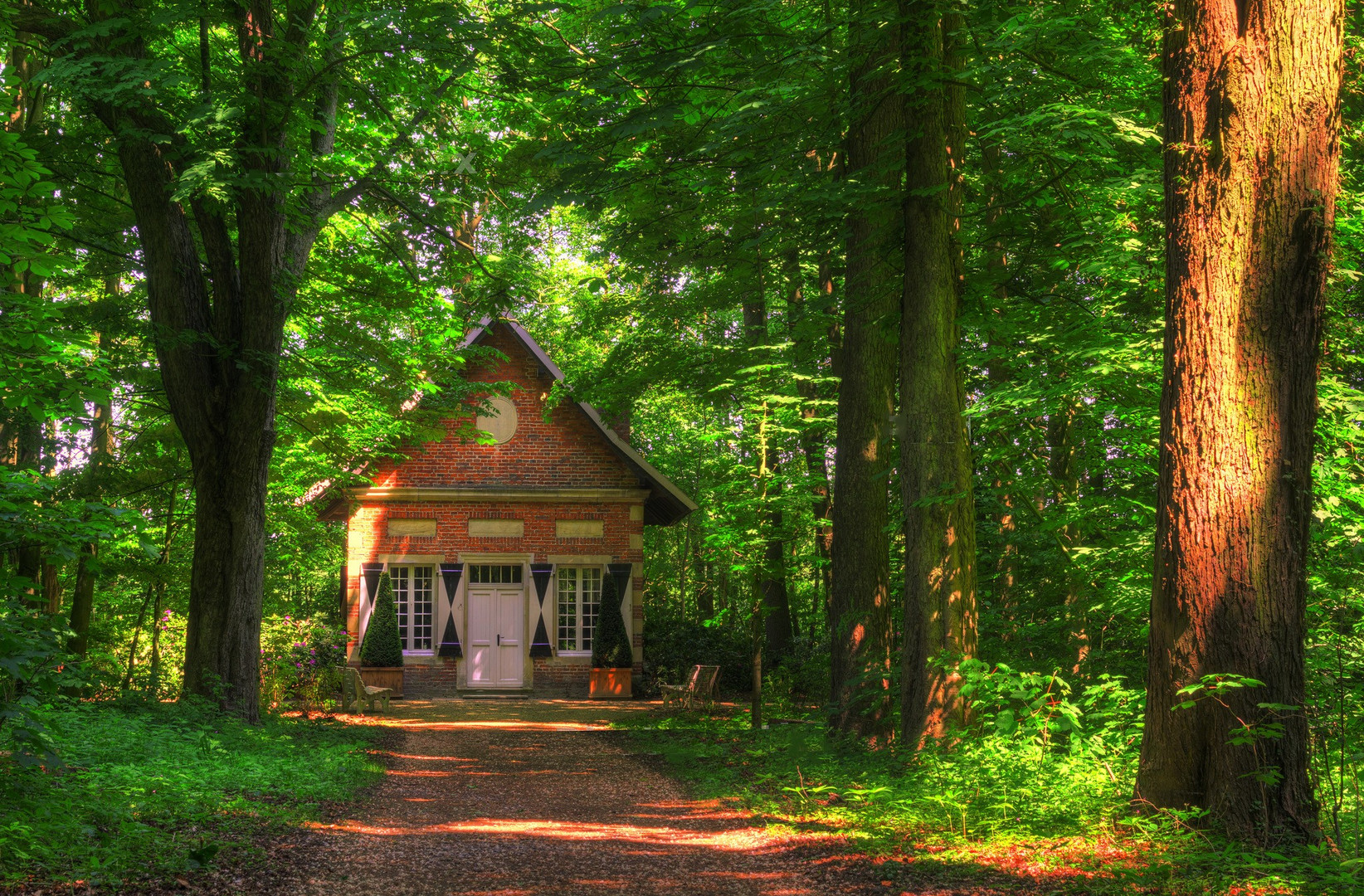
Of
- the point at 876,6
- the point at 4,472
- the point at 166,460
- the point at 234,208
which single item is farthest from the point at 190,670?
the point at 876,6

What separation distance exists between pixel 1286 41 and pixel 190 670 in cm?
1027

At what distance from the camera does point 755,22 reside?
8.48 m

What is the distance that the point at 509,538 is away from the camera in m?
19.8

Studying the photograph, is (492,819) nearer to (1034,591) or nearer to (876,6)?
(1034,591)

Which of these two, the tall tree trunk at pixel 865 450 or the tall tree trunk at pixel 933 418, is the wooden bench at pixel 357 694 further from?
the tall tree trunk at pixel 933 418

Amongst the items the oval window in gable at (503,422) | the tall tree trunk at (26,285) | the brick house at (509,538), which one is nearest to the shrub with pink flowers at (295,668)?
the brick house at (509,538)

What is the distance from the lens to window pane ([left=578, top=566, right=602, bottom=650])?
65.9 ft

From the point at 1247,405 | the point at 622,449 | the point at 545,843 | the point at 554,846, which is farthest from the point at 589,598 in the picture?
the point at 1247,405

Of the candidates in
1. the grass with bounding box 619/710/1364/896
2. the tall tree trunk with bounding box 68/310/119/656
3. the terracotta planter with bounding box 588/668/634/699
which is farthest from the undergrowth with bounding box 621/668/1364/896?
the terracotta planter with bounding box 588/668/634/699

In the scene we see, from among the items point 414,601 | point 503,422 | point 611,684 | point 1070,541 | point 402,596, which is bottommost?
point 611,684

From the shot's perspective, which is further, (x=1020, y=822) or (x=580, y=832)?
(x=580, y=832)

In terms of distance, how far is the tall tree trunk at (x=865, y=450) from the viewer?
855 cm

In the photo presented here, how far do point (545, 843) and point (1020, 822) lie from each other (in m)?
3.13

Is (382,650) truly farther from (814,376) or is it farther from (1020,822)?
(1020,822)
